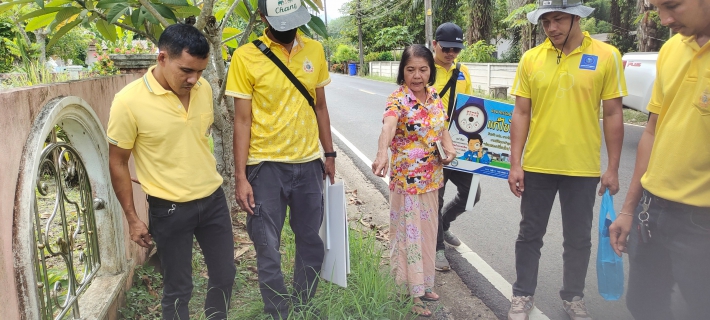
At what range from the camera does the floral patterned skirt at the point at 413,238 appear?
322 cm

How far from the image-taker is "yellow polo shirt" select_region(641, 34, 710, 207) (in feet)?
6.51

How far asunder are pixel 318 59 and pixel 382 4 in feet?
122

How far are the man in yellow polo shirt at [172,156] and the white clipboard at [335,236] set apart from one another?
69 centimetres

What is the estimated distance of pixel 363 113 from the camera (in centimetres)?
1405

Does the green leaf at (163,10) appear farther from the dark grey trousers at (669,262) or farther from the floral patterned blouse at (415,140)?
the dark grey trousers at (669,262)

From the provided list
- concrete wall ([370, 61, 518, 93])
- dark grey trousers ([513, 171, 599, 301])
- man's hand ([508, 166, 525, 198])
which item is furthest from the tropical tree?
concrete wall ([370, 61, 518, 93])

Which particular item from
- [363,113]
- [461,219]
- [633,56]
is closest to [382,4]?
[363,113]

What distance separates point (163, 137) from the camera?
248cm

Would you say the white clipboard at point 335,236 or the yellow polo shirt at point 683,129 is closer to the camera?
the yellow polo shirt at point 683,129

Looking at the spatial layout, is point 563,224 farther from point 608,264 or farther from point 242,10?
point 242,10

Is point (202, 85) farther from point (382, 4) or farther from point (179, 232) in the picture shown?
point (382, 4)

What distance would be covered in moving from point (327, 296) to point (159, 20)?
6.28 feet

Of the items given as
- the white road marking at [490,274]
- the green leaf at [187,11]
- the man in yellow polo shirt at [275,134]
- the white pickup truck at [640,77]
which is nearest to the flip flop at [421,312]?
the white road marking at [490,274]

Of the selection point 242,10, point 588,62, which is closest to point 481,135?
point 588,62
